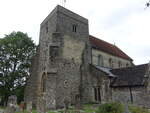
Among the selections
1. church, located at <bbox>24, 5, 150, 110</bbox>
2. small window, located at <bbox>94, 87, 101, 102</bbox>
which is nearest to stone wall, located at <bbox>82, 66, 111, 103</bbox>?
church, located at <bbox>24, 5, 150, 110</bbox>

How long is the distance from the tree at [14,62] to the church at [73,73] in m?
6.53

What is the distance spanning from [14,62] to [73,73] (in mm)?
15950

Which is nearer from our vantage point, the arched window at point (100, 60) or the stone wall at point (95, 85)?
the stone wall at point (95, 85)

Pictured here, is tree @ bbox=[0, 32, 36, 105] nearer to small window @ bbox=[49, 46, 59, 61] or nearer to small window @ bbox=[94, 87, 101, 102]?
small window @ bbox=[49, 46, 59, 61]

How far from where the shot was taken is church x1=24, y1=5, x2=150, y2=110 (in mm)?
20672

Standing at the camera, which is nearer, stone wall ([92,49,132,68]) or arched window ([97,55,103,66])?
stone wall ([92,49,132,68])

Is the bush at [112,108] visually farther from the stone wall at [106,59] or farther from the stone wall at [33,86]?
the stone wall at [33,86]

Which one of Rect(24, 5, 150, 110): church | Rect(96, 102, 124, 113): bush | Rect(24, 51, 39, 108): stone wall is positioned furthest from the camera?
Rect(24, 51, 39, 108): stone wall

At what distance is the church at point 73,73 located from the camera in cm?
2067

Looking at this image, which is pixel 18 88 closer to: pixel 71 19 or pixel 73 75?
pixel 73 75

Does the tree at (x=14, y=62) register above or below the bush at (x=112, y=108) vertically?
above

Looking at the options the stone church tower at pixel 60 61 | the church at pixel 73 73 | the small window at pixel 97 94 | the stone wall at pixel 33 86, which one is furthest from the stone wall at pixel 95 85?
the stone wall at pixel 33 86

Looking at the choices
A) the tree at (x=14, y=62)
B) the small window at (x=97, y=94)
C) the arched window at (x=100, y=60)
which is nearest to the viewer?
the small window at (x=97, y=94)

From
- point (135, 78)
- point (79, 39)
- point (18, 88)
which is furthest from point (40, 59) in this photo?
point (135, 78)
